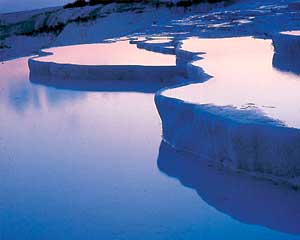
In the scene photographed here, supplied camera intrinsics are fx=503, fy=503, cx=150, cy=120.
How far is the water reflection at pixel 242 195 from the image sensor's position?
6.82ft

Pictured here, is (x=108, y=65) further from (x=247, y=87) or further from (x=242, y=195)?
(x=242, y=195)

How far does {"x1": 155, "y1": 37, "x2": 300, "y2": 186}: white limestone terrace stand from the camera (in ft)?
7.62

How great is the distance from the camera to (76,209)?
88.0 inches

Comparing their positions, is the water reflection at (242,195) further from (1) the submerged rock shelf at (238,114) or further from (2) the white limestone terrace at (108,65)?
(2) the white limestone terrace at (108,65)

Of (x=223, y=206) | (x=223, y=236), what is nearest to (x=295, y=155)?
(x=223, y=206)

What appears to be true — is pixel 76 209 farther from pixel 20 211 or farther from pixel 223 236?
pixel 223 236

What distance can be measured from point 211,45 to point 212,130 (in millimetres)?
3585

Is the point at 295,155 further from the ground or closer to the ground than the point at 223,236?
further from the ground

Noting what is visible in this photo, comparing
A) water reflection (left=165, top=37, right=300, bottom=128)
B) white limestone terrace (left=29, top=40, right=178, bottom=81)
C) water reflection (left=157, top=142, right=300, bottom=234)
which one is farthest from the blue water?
white limestone terrace (left=29, top=40, right=178, bottom=81)

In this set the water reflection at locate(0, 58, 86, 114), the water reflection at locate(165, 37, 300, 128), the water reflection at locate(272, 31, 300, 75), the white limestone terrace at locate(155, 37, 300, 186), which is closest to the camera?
the white limestone terrace at locate(155, 37, 300, 186)

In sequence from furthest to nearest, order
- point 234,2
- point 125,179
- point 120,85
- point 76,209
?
point 234,2
point 120,85
point 125,179
point 76,209

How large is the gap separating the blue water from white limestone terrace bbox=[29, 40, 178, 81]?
5.65ft

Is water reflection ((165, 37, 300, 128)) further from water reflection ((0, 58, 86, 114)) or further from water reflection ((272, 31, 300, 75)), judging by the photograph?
water reflection ((0, 58, 86, 114))

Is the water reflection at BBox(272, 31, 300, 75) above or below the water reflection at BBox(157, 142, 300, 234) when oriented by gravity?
above
